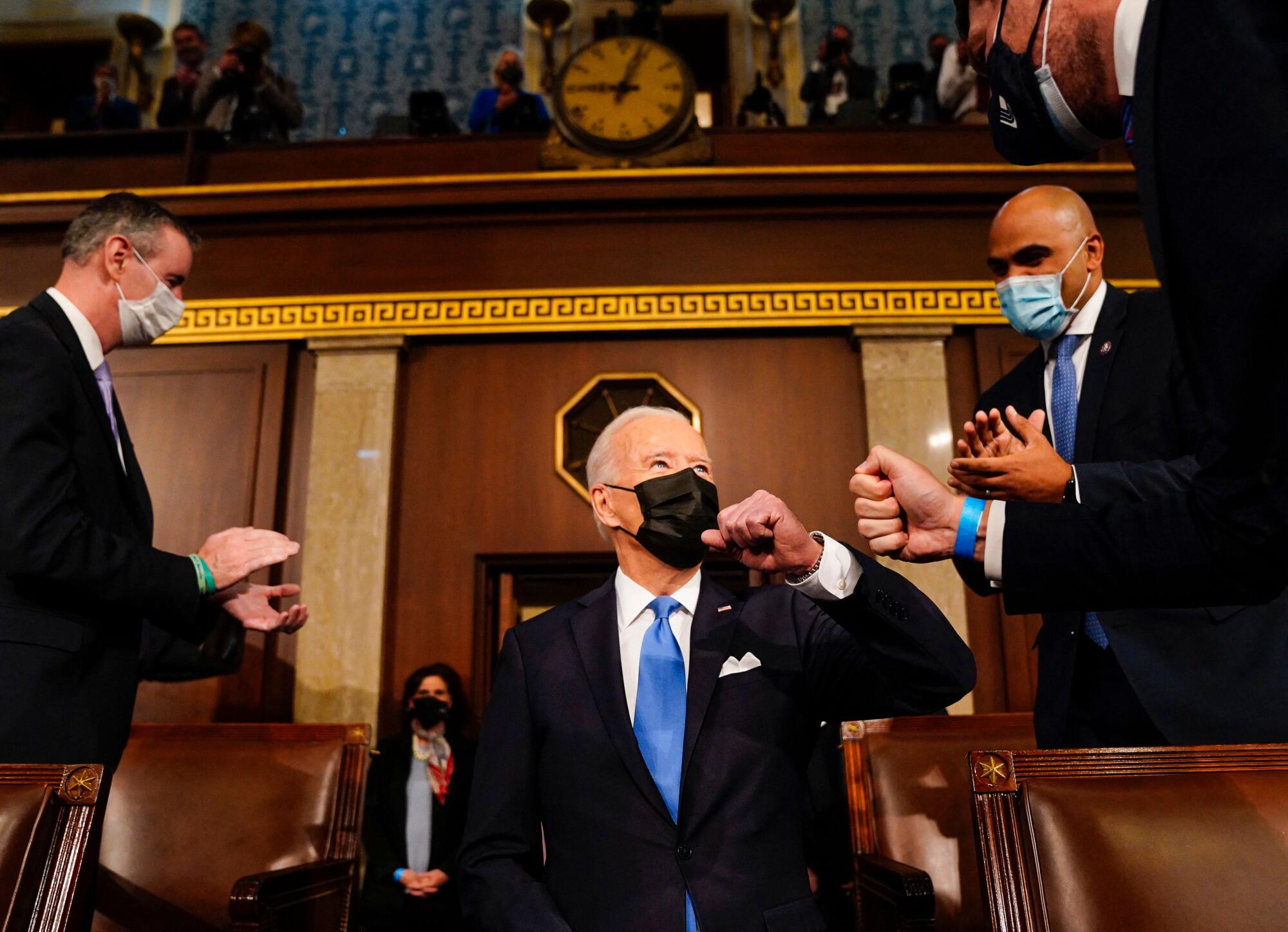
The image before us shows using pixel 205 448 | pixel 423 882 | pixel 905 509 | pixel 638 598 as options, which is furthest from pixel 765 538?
pixel 205 448

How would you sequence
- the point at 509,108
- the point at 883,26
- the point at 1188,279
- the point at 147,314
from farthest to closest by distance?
the point at 883,26 → the point at 509,108 → the point at 147,314 → the point at 1188,279

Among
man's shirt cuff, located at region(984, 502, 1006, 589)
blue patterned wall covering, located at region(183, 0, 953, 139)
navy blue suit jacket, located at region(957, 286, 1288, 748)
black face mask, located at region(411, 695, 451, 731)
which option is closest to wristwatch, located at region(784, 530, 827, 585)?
navy blue suit jacket, located at region(957, 286, 1288, 748)

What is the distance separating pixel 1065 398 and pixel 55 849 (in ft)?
6.88

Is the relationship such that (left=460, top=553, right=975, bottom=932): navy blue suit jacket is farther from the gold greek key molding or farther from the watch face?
the watch face

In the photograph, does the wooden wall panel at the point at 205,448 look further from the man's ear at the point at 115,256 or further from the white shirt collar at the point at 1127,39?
the white shirt collar at the point at 1127,39

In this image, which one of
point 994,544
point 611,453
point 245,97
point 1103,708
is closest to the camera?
point 994,544

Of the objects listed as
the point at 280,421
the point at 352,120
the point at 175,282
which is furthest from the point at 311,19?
the point at 175,282

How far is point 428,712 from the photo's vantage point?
389 cm

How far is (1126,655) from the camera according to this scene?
185cm

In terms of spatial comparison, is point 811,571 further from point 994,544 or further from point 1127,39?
point 1127,39

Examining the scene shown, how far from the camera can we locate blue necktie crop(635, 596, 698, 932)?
1849 mm

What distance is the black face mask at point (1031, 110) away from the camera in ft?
4.22

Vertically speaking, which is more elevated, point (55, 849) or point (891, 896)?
point (55, 849)

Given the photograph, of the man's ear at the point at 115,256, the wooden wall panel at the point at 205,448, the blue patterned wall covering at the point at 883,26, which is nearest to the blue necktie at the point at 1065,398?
the man's ear at the point at 115,256
